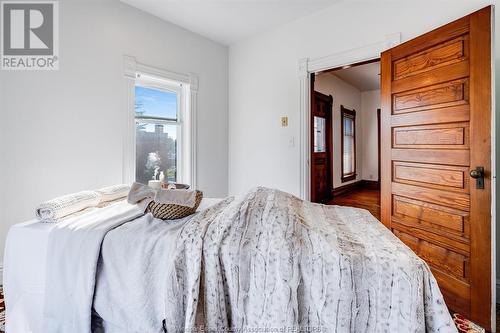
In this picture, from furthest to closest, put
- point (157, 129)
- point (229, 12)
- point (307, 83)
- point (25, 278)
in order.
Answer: point (157, 129)
point (307, 83)
point (229, 12)
point (25, 278)

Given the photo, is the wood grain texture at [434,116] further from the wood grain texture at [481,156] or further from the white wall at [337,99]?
the white wall at [337,99]

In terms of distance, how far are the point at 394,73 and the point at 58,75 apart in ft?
9.81

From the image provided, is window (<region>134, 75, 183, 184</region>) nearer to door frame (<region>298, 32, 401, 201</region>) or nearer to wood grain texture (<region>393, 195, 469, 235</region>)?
door frame (<region>298, 32, 401, 201</region>)

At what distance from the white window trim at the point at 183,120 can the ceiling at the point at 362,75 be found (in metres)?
3.12

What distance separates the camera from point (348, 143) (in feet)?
22.5

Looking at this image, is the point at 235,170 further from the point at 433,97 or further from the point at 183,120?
the point at 433,97

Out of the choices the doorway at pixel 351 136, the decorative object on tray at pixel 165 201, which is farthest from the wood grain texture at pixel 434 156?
the doorway at pixel 351 136

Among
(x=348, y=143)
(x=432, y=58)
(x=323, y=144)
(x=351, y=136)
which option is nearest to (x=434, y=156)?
(x=432, y=58)

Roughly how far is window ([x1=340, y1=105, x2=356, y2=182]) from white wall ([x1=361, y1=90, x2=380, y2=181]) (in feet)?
1.69

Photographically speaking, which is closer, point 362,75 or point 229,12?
point 229,12

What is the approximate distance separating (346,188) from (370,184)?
1.19 metres

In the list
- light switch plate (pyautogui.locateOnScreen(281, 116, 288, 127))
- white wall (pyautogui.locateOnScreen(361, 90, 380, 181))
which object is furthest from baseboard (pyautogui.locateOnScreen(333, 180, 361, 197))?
light switch plate (pyautogui.locateOnScreen(281, 116, 288, 127))

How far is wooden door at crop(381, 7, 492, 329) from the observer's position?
1.71 meters

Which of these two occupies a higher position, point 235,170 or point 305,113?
point 305,113
